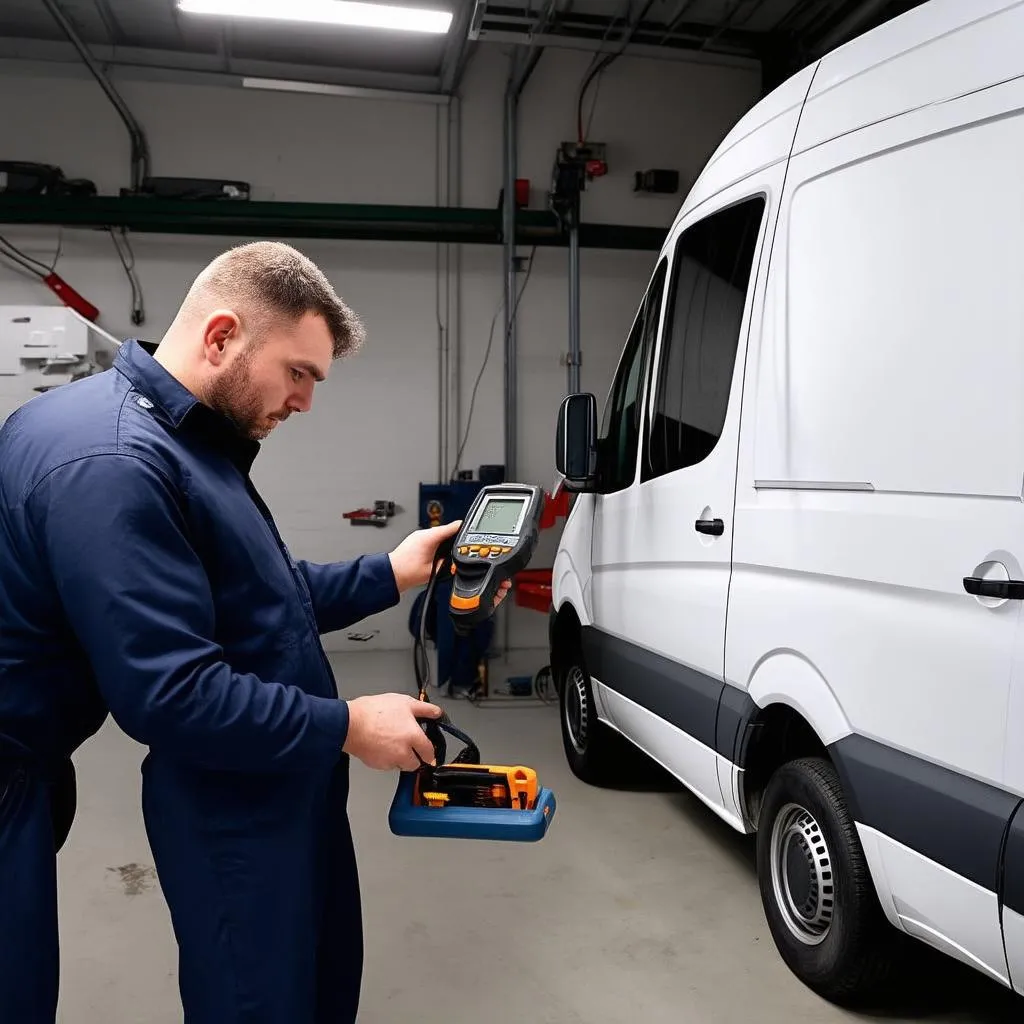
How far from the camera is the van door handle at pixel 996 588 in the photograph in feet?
5.12

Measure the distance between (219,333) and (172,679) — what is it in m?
0.52

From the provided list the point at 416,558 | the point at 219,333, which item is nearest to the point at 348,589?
the point at 416,558

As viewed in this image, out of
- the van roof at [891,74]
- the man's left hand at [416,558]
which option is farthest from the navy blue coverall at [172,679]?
the van roof at [891,74]

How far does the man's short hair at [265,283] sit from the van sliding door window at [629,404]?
6.11 feet

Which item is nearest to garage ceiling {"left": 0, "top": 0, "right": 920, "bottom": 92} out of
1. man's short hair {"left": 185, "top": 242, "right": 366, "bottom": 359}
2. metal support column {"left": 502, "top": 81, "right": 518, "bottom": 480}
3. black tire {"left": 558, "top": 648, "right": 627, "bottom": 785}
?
metal support column {"left": 502, "top": 81, "right": 518, "bottom": 480}

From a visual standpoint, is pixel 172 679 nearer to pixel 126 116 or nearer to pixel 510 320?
pixel 510 320

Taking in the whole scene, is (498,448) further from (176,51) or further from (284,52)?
(176,51)

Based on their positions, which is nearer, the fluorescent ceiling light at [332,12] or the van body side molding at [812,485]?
the van body side molding at [812,485]

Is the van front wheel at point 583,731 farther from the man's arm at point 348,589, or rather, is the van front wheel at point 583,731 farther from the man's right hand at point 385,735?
the man's right hand at point 385,735

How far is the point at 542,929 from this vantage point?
2.76 m

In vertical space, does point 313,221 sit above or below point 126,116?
below

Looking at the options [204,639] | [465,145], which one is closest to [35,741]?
[204,639]

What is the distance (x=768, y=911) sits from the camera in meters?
2.50

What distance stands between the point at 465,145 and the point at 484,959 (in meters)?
5.70
